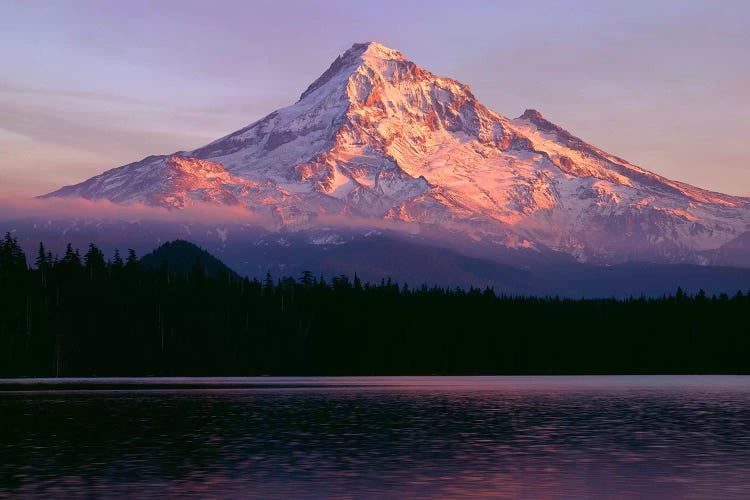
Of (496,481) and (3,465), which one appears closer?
(496,481)

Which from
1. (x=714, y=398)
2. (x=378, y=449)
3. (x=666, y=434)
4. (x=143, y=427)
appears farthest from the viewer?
(x=714, y=398)

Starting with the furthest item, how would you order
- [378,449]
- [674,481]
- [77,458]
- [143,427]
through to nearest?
[143,427] < [378,449] < [77,458] < [674,481]

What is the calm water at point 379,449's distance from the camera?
47.4 metres

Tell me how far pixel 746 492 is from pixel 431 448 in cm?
2181

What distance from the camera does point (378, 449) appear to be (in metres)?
63.3

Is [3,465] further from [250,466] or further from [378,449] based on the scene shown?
[378,449]

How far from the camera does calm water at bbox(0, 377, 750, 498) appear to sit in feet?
155

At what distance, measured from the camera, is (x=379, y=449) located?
2491 inches

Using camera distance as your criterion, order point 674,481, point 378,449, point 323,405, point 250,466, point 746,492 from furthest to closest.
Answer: point 323,405, point 378,449, point 250,466, point 674,481, point 746,492

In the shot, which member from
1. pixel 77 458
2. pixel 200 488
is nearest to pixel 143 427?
pixel 77 458

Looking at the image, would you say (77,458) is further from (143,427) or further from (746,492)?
(746,492)

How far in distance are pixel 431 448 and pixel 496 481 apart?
587 inches

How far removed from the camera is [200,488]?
47.3 m

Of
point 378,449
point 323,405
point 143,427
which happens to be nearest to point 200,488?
point 378,449
